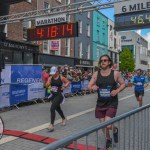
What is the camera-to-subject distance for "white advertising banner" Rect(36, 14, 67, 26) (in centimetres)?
1440

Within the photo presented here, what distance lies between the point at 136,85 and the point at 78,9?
4.13 metres

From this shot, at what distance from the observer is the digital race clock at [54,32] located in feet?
47.4

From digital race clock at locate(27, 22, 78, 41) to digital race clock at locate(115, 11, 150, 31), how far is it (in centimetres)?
200

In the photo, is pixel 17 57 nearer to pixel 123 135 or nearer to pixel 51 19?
pixel 51 19

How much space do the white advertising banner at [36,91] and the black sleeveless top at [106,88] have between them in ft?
28.3

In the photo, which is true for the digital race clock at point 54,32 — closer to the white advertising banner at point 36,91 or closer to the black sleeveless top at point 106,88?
the white advertising banner at point 36,91

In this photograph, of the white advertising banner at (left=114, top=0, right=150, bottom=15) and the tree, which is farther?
the tree

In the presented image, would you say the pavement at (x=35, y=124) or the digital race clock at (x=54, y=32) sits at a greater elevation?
the digital race clock at (x=54, y=32)

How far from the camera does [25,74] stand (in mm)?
15375

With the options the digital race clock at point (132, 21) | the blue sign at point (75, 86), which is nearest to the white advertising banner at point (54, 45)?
the blue sign at point (75, 86)

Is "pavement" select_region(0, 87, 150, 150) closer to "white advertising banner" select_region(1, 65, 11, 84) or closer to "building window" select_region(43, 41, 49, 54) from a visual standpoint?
"white advertising banner" select_region(1, 65, 11, 84)

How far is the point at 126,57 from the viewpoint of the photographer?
68500mm

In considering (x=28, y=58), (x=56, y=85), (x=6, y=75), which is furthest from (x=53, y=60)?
(x=56, y=85)

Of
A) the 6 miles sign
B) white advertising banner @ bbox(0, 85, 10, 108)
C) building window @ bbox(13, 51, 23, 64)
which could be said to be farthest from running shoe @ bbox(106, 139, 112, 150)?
building window @ bbox(13, 51, 23, 64)
